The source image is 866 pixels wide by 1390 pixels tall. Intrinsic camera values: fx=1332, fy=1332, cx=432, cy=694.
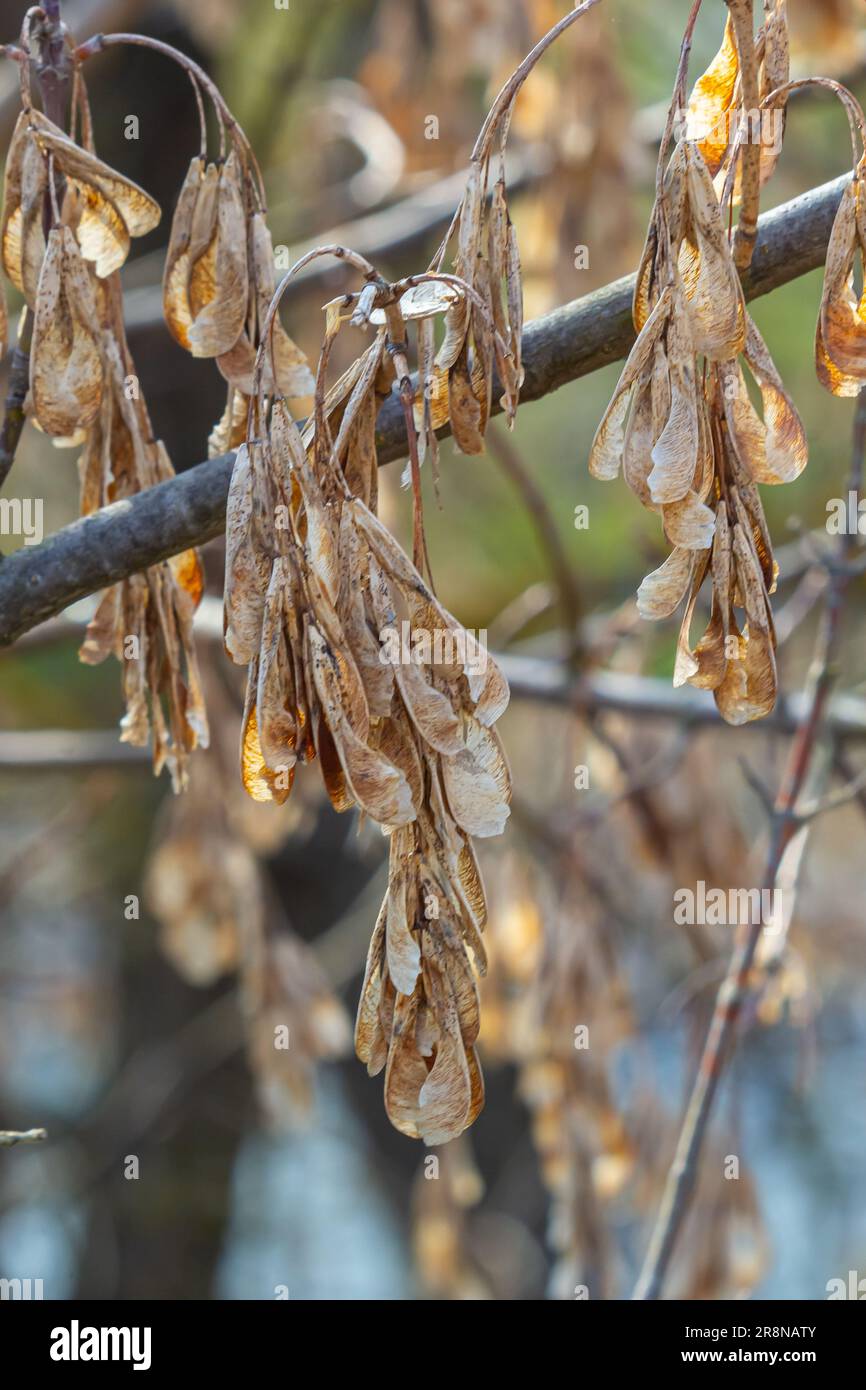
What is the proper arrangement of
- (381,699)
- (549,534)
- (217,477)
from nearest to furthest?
(381,699), (217,477), (549,534)

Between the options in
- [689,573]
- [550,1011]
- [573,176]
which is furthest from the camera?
[573,176]

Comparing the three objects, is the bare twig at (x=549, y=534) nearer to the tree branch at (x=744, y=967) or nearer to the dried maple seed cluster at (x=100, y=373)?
the tree branch at (x=744, y=967)

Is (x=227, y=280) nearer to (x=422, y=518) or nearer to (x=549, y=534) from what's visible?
(x=422, y=518)

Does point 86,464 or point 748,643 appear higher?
point 86,464

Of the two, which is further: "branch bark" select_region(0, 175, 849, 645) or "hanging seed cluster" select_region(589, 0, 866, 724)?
"branch bark" select_region(0, 175, 849, 645)

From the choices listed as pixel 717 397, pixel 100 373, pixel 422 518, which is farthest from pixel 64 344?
pixel 717 397

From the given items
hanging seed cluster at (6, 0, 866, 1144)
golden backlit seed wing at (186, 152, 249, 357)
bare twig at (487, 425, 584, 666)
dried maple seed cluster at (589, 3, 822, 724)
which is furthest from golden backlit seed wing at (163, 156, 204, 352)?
bare twig at (487, 425, 584, 666)

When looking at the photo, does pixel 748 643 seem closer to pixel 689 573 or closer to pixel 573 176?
pixel 689 573

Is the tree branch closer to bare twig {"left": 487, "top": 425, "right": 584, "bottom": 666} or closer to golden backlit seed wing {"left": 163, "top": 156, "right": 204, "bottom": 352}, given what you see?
bare twig {"left": 487, "top": 425, "right": 584, "bottom": 666}
